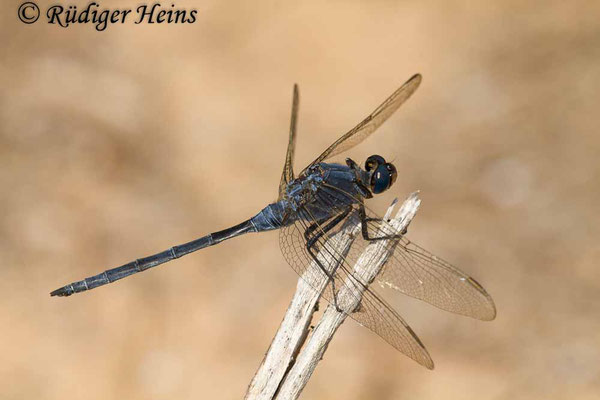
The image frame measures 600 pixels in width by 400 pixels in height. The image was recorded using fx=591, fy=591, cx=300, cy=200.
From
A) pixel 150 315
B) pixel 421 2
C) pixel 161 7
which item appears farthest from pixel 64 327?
pixel 421 2

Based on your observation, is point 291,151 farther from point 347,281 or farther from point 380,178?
point 347,281

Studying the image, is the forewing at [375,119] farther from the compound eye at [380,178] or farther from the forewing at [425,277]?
the forewing at [425,277]

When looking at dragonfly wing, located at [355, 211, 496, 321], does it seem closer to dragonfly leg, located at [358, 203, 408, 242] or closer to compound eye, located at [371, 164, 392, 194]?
dragonfly leg, located at [358, 203, 408, 242]

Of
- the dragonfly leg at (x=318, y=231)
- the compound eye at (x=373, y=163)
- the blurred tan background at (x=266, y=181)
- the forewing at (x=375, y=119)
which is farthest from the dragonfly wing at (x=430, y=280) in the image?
the blurred tan background at (x=266, y=181)

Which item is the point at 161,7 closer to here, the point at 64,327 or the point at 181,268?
the point at 181,268

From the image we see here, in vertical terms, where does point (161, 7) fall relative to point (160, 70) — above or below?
above

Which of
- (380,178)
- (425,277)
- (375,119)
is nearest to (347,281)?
(425,277)
